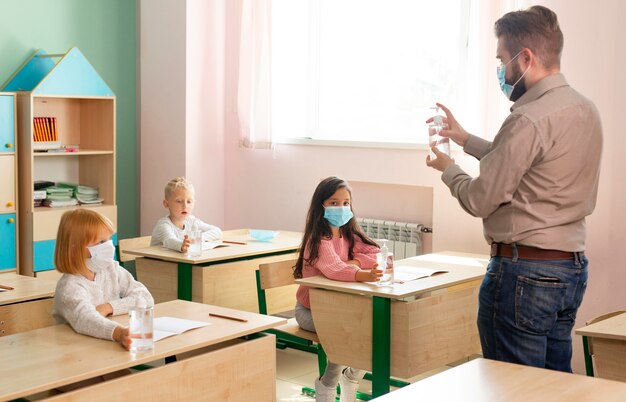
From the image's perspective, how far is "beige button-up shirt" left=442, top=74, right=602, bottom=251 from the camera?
2.46 metres

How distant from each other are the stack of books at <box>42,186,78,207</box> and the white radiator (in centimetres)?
209

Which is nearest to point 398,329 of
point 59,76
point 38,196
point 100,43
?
point 38,196

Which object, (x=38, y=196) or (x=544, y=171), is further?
(x=38, y=196)

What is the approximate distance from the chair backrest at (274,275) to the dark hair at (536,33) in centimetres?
201

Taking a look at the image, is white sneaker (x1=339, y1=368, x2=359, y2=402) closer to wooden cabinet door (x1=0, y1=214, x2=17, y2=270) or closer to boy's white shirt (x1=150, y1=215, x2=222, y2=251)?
boy's white shirt (x1=150, y1=215, x2=222, y2=251)

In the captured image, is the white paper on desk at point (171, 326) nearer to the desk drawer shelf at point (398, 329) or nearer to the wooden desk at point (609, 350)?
the desk drawer shelf at point (398, 329)

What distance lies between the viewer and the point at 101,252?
3.01 metres

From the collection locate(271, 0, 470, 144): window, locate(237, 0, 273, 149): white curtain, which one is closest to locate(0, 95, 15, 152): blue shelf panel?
locate(237, 0, 273, 149): white curtain

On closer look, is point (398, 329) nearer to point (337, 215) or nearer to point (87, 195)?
point (337, 215)

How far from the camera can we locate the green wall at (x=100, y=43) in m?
5.87

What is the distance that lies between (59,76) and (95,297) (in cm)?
311

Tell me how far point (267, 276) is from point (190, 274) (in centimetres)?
55

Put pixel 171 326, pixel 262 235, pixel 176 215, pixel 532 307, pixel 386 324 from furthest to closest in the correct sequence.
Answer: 1. pixel 262 235
2. pixel 176 215
3. pixel 386 324
4. pixel 171 326
5. pixel 532 307

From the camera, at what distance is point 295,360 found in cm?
511
